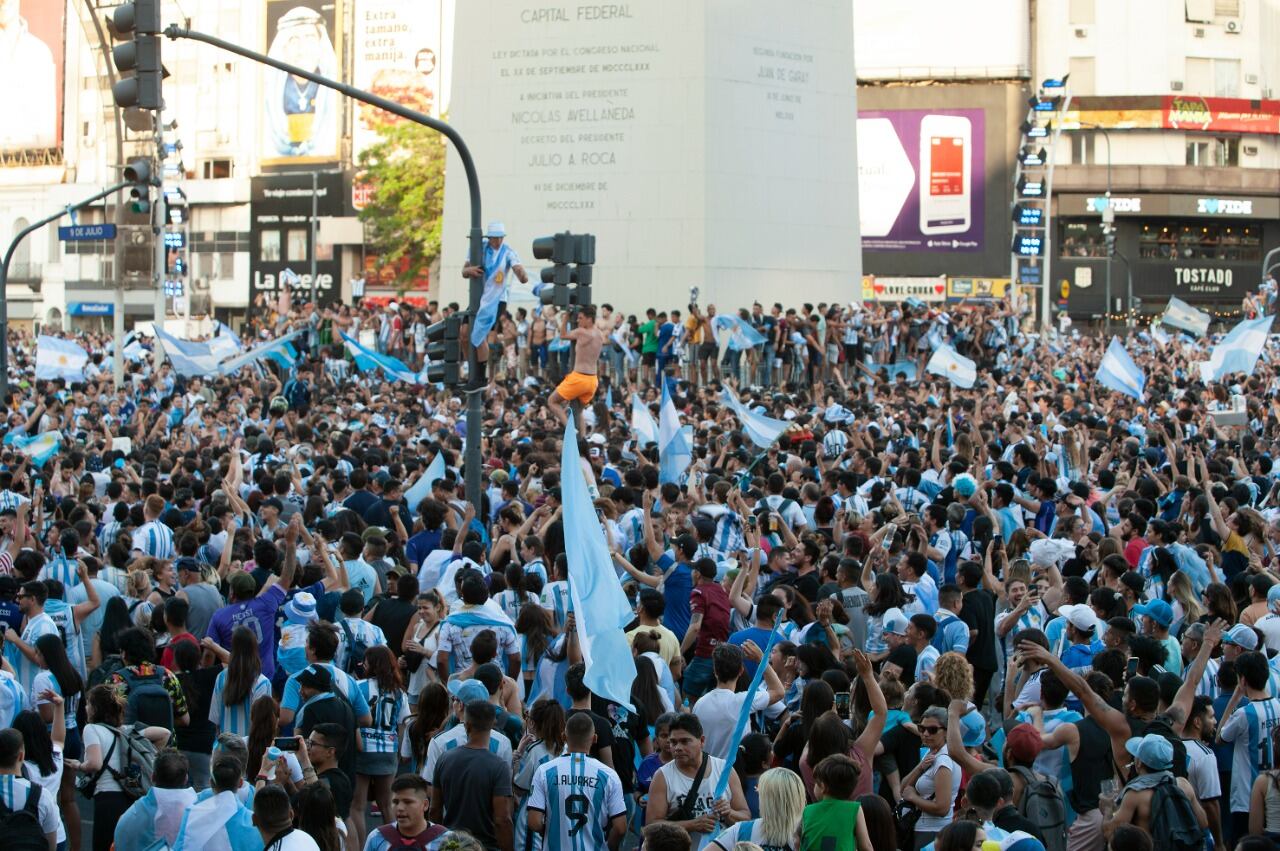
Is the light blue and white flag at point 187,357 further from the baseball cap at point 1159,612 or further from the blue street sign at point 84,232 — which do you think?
the baseball cap at point 1159,612

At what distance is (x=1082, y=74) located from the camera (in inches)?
3095

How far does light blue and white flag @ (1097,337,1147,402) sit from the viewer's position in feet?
75.4

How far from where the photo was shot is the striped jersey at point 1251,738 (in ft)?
28.2

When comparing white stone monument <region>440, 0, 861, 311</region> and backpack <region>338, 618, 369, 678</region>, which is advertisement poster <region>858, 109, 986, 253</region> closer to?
white stone monument <region>440, 0, 861, 311</region>

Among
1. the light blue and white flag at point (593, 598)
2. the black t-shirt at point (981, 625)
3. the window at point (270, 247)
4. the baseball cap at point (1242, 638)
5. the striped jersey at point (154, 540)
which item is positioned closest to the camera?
the light blue and white flag at point (593, 598)

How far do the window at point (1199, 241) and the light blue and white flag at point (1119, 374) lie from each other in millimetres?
59251

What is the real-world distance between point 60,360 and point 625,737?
22.6 meters

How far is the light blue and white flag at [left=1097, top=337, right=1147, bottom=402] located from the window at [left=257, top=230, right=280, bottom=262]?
213 ft

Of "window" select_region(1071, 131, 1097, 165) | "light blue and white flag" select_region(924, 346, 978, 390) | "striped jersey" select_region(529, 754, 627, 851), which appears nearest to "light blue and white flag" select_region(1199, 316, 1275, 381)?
"light blue and white flag" select_region(924, 346, 978, 390)

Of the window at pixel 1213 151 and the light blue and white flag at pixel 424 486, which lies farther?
the window at pixel 1213 151

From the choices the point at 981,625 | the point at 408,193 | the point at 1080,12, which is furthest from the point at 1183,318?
the point at 1080,12

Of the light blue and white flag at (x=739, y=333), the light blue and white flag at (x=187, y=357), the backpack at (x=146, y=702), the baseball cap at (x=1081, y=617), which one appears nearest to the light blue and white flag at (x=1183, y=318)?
the light blue and white flag at (x=739, y=333)

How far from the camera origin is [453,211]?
36812 mm

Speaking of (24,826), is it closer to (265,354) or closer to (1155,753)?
(1155,753)
